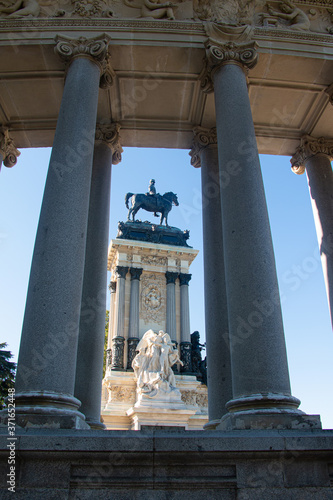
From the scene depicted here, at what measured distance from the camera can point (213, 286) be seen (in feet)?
61.6

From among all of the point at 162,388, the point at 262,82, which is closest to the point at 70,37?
the point at 262,82

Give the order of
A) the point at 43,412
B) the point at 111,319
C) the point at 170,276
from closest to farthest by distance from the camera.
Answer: the point at 43,412, the point at 111,319, the point at 170,276

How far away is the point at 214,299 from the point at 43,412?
→ 960 cm

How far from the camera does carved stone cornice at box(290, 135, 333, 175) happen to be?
77.3 ft

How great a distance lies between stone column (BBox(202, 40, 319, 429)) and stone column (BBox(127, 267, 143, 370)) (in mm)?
30832

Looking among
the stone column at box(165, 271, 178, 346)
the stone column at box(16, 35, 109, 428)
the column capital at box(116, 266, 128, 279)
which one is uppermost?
the column capital at box(116, 266, 128, 279)

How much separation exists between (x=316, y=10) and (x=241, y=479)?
2120 centimetres

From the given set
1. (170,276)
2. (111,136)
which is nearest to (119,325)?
(170,276)

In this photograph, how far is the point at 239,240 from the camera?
13805mm

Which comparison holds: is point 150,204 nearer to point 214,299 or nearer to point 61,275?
point 214,299

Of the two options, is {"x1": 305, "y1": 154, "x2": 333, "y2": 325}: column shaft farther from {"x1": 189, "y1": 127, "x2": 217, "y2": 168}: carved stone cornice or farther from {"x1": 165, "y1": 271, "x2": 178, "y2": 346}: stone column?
{"x1": 165, "y1": 271, "x2": 178, "y2": 346}: stone column

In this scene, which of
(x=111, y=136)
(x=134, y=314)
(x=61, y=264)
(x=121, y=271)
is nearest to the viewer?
(x=61, y=264)

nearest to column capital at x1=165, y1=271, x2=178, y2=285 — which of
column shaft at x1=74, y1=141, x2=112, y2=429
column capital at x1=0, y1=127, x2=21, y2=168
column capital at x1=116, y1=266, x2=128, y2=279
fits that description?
column capital at x1=116, y1=266, x2=128, y2=279

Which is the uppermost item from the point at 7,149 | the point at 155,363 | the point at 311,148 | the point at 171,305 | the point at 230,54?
the point at 171,305
